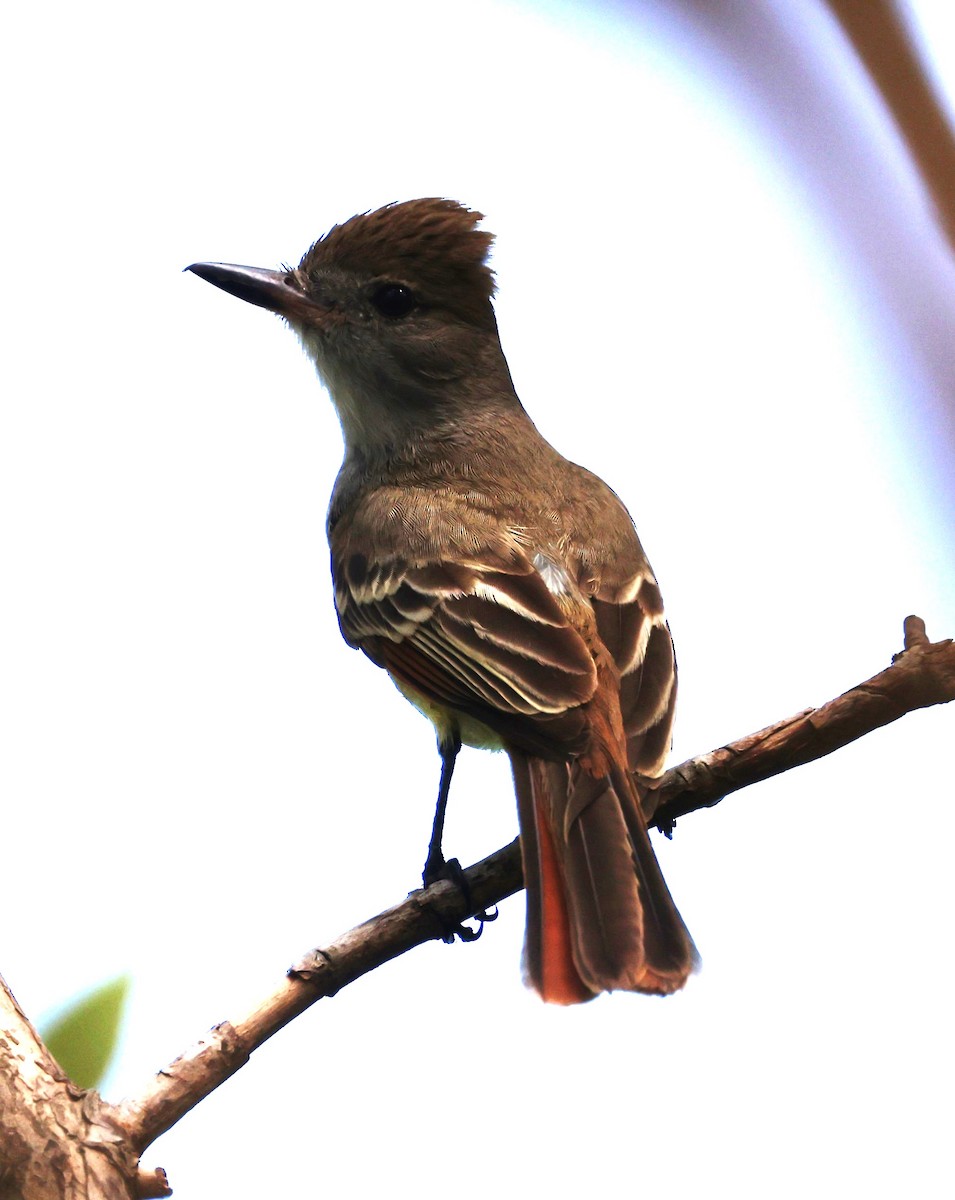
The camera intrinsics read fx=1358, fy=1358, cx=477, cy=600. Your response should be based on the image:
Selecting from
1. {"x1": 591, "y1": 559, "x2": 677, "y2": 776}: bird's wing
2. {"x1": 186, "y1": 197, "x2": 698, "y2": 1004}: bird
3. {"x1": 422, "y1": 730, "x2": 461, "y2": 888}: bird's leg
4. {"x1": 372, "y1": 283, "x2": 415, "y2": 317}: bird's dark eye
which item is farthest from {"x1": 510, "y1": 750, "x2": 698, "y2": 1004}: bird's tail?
{"x1": 372, "y1": 283, "x2": 415, "y2": 317}: bird's dark eye

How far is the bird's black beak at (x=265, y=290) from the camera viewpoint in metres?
5.51

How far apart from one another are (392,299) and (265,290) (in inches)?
20.3

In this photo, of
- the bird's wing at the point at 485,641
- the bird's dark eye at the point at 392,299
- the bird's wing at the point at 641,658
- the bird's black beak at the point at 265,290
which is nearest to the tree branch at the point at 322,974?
the bird's wing at the point at 641,658

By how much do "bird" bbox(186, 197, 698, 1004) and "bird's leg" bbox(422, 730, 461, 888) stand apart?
0.04 feet

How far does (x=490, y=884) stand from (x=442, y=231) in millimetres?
2911

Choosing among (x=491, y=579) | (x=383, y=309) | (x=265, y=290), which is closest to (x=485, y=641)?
(x=491, y=579)

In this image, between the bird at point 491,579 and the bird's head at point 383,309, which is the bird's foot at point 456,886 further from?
the bird's head at point 383,309

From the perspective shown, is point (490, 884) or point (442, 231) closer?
point (490, 884)

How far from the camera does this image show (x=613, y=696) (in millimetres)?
3957

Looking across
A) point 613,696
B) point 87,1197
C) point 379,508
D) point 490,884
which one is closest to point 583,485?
point 379,508

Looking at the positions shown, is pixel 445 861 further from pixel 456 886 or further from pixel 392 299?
pixel 392 299

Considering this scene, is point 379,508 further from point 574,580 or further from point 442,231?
point 442,231

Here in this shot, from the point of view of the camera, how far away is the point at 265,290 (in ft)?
18.1

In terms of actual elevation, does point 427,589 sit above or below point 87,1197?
above
